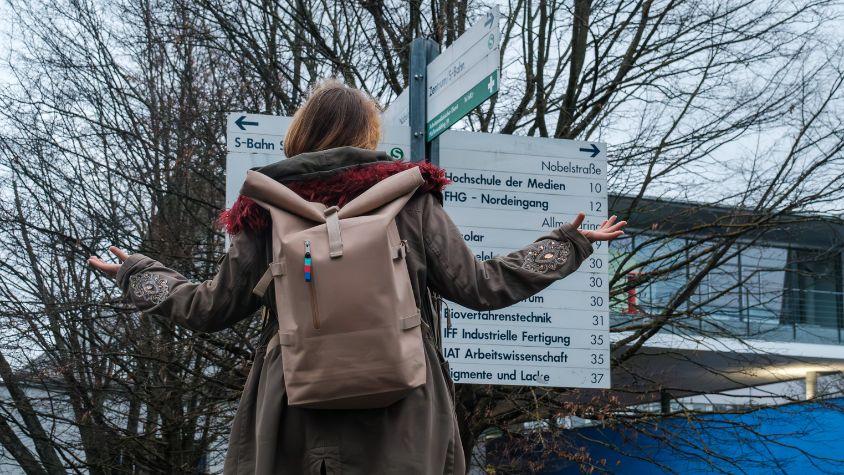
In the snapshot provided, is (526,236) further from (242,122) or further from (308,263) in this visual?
(308,263)

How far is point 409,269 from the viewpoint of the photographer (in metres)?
2.73

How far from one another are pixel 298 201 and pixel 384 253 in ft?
0.92

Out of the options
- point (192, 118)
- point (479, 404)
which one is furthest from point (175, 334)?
point (479, 404)

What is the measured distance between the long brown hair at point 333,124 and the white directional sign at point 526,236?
3.19 m

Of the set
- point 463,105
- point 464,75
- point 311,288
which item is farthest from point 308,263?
point 464,75

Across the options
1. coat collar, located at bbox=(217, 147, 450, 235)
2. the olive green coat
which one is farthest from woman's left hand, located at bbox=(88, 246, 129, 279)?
coat collar, located at bbox=(217, 147, 450, 235)

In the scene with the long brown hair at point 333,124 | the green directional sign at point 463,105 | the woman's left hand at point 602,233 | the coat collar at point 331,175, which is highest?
the green directional sign at point 463,105

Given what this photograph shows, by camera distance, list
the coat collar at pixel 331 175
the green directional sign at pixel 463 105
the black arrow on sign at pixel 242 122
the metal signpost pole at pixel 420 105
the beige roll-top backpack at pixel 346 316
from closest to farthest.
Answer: the beige roll-top backpack at pixel 346 316
the coat collar at pixel 331 175
the green directional sign at pixel 463 105
the metal signpost pole at pixel 420 105
the black arrow on sign at pixel 242 122

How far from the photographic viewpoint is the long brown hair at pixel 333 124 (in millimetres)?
2939

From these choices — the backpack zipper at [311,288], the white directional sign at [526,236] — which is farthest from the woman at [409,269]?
the white directional sign at [526,236]

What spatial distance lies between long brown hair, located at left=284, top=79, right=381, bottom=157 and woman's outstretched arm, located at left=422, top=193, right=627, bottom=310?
29 centimetres

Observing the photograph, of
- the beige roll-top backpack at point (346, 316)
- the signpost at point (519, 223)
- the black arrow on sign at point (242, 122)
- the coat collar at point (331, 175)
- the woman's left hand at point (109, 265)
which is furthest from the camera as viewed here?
the signpost at point (519, 223)

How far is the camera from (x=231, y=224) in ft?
9.40

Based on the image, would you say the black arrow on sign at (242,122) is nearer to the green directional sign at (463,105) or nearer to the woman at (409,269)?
the green directional sign at (463,105)
